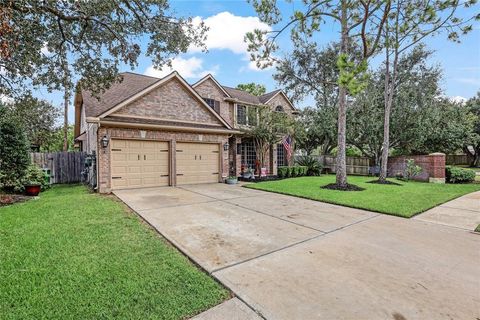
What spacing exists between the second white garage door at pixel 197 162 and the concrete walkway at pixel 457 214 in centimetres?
894

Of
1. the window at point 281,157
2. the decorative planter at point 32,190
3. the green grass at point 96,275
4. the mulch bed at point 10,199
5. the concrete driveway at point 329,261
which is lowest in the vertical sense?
the concrete driveway at point 329,261

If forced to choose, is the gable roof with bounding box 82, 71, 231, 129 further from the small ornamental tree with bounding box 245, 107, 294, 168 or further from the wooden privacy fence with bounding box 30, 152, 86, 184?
the wooden privacy fence with bounding box 30, 152, 86, 184

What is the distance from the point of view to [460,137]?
68.4ft

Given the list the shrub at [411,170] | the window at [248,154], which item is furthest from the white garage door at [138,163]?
the shrub at [411,170]

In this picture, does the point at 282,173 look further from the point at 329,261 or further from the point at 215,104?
the point at 329,261

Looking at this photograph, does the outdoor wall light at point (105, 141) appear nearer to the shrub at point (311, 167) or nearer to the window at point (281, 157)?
the window at point (281, 157)

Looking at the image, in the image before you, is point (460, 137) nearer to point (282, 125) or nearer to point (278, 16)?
point (282, 125)

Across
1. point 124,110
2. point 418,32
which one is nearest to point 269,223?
point 124,110

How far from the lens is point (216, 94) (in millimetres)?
15820

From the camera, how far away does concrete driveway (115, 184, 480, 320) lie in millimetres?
2459

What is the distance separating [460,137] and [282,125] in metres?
18.3

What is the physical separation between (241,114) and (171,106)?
6560 mm

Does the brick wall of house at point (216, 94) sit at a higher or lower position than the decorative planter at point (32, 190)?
higher

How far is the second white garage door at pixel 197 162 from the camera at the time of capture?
37.7ft
